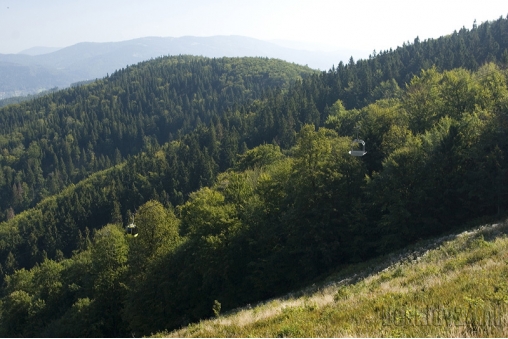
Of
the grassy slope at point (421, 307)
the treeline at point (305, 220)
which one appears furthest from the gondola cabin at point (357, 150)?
the grassy slope at point (421, 307)

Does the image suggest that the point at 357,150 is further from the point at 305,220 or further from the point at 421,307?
the point at 421,307

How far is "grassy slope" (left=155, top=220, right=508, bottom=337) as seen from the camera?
9250mm

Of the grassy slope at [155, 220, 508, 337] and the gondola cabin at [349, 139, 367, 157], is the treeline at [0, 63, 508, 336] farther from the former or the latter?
the grassy slope at [155, 220, 508, 337]

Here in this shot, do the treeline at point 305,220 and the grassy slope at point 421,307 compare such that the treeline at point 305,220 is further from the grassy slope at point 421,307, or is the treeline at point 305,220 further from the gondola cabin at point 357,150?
the grassy slope at point 421,307

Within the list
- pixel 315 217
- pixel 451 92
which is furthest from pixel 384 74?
pixel 315 217

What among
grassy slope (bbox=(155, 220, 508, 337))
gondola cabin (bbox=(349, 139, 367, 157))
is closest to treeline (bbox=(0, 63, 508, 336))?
gondola cabin (bbox=(349, 139, 367, 157))

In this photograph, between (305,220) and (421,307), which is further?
(305,220)

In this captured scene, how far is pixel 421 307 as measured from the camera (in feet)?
35.7

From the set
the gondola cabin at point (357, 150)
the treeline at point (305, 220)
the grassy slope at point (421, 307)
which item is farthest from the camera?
the treeline at point (305, 220)

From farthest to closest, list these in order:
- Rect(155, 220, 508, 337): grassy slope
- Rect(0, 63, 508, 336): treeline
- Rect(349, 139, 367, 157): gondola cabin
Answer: Rect(0, 63, 508, 336): treeline → Rect(349, 139, 367, 157): gondola cabin → Rect(155, 220, 508, 337): grassy slope

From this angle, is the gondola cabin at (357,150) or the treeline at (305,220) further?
the treeline at (305,220)

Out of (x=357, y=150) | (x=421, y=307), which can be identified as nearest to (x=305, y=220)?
(x=357, y=150)

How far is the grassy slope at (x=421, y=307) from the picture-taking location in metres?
9.25

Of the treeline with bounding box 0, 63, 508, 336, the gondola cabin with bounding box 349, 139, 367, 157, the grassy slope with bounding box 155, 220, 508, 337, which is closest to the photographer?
the grassy slope with bounding box 155, 220, 508, 337
